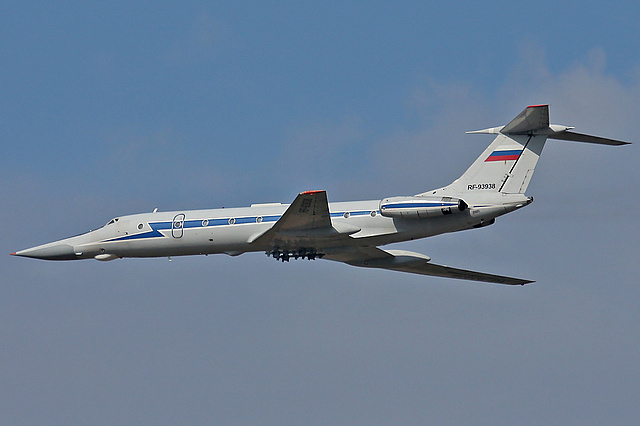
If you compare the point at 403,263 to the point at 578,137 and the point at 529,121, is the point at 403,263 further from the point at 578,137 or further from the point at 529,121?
the point at 578,137

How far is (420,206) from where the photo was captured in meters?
36.0

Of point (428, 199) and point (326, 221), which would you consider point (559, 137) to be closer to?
point (428, 199)

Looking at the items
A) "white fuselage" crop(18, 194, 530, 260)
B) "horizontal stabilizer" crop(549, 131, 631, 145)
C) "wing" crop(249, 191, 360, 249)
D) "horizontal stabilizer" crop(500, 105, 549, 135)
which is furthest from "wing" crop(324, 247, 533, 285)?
"horizontal stabilizer" crop(549, 131, 631, 145)

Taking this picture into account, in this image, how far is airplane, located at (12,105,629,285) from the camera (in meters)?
36.1

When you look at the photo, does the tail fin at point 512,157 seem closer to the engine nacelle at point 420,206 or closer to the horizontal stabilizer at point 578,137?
the horizontal stabilizer at point 578,137

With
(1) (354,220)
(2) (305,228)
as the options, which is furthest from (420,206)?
(2) (305,228)

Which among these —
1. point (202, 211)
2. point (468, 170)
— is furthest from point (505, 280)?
point (202, 211)

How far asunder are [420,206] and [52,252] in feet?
54.0

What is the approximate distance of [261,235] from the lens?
38.1 m

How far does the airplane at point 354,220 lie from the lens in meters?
36.1

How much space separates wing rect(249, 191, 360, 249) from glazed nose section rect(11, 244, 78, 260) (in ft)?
29.1

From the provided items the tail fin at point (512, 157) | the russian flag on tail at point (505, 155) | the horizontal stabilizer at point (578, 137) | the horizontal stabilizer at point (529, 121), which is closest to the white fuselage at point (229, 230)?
the tail fin at point (512, 157)

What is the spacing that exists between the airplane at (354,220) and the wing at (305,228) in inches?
1.4

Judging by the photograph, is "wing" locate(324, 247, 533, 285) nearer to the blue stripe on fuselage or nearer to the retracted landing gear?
the retracted landing gear
